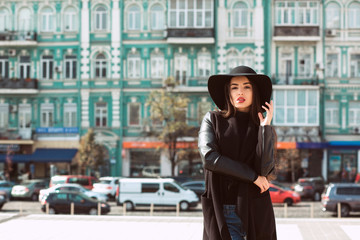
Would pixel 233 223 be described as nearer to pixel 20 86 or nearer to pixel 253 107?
pixel 253 107

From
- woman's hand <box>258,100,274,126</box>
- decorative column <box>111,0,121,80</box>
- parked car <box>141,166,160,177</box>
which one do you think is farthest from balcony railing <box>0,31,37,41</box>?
woman's hand <box>258,100,274,126</box>

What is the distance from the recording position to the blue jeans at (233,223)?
210 inches

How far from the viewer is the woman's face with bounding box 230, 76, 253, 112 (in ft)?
18.5

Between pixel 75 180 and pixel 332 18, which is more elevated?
pixel 332 18

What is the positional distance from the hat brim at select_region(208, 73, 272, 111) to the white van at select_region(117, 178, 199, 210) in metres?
20.3

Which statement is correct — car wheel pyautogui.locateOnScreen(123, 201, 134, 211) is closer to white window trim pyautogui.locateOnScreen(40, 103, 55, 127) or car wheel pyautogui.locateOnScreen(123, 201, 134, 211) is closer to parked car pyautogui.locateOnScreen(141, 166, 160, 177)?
parked car pyautogui.locateOnScreen(141, 166, 160, 177)

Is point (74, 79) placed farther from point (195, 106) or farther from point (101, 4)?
point (195, 106)

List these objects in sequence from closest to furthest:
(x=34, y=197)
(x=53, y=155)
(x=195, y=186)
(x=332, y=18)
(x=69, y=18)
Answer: (x=195, y=186)
(x=34, y=197)
(x=53, y=155)
(x=332, y=18)
(x=69, y=18)

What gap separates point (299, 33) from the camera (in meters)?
39.1

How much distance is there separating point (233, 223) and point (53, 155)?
115ft

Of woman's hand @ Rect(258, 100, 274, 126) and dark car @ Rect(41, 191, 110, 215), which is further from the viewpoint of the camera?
dark car @ Rect(41, 191, 110, 215)

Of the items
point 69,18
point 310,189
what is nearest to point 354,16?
point 310,189

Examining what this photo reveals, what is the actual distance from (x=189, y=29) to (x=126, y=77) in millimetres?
5326

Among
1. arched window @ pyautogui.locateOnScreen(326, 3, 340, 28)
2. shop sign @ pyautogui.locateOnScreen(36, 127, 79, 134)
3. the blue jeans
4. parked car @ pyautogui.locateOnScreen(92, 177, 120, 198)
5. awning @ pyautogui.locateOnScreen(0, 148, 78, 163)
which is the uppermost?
arched window @ pyautogui.locateOnScreen(326, 3, 340, 28)
